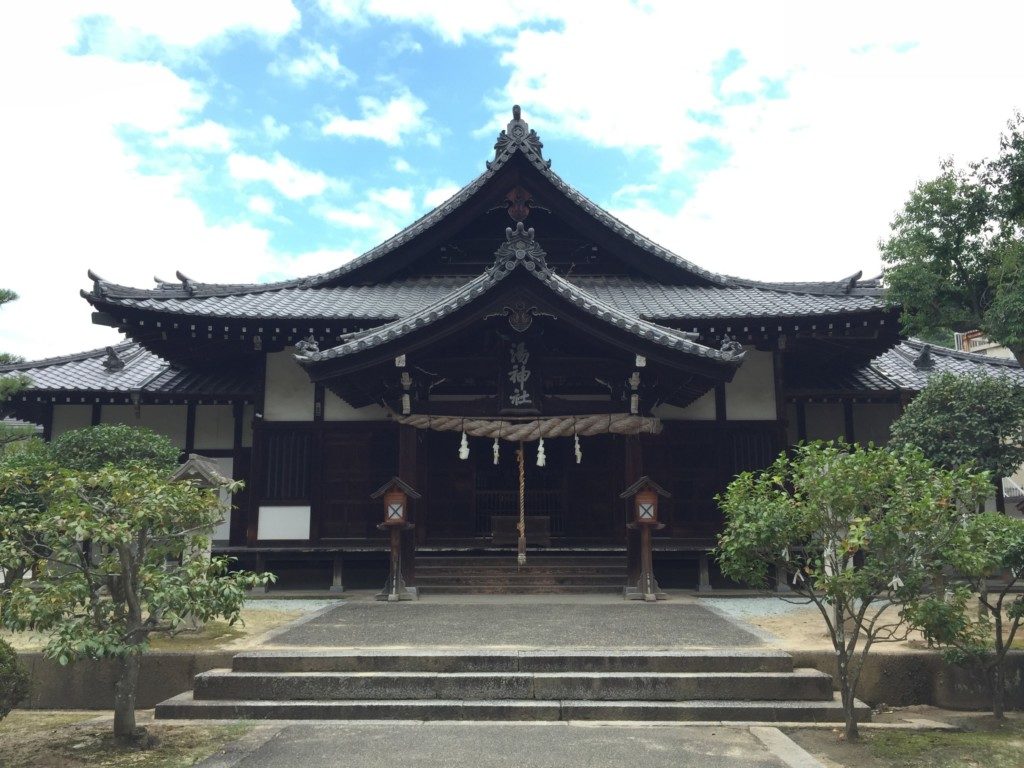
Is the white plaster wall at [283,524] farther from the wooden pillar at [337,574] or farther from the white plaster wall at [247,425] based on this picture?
the white plaster wall at [247,425]

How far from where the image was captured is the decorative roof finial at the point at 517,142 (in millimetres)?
14883

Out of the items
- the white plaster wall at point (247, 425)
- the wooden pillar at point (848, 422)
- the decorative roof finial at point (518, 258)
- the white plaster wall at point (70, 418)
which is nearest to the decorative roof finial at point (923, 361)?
the wooden pillar at point (848, 422)

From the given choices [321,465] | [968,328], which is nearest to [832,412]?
[968,328]

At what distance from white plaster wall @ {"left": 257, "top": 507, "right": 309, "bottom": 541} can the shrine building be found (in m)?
0.04

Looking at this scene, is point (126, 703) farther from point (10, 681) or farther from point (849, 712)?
point (849, 712)

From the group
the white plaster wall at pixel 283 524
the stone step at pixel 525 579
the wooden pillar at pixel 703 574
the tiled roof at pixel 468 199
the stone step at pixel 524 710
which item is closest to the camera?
the stone step at pixel 524 710

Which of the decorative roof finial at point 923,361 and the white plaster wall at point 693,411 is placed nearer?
the white plaster wall at point 693,411

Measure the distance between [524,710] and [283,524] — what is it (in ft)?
26.5

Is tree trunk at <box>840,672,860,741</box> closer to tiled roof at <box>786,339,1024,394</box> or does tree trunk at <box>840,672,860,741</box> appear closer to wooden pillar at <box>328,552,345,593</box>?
wooden pillar at <box>328,552,345,593</box>

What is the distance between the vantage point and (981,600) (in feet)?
24.6

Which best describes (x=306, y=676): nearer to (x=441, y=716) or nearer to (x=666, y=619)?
(x=441, y=716)

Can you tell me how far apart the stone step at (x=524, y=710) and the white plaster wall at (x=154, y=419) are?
976cm

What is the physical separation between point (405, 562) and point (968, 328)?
9911mm

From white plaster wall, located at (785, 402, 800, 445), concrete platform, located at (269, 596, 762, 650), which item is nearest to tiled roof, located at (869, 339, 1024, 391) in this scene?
white plaster wall, located at (785, 402, 800, 445)
